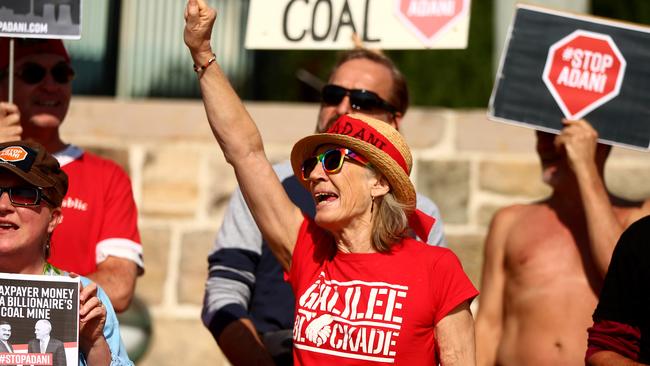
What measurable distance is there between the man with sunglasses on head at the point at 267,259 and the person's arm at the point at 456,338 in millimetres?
694

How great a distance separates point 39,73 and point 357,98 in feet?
4.02

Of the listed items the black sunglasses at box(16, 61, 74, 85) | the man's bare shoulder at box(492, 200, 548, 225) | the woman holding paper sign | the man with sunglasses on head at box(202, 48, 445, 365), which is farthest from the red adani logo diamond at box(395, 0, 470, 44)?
the woman holding paper sign

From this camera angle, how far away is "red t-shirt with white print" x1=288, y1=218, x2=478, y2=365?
3955mm

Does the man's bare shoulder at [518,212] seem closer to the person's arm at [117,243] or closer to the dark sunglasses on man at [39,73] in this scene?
the person's arm at [117,243]

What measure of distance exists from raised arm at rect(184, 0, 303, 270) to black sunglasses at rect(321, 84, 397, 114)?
783mm

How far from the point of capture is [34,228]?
3.92 m

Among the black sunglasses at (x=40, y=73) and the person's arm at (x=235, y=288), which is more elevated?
the black sunglasses at (x=40, y=73)

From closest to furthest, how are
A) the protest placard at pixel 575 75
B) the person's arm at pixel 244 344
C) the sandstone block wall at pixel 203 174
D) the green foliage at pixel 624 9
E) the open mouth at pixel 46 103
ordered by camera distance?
the person's arm at pixel 244 344
the open mouth at pixel 46 103
the protest placard at pixel 575 75
the sandstone block wall at pixel 203 174
the green foliage at pixel 624 9

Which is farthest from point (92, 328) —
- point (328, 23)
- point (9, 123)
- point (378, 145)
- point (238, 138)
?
point (328, 23)

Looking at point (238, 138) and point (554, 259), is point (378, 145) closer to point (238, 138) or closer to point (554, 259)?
point (238, 138)

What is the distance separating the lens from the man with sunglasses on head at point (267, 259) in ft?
15.4

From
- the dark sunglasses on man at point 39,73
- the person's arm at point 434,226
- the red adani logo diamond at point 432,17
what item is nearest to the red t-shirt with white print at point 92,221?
the dark sunglasses on man at point 39,73

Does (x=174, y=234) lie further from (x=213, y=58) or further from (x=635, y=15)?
(x=635, y=15)

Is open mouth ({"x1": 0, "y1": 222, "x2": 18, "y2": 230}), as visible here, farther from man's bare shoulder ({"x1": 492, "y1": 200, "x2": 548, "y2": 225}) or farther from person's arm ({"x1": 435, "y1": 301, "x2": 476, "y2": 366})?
man's bare shoulder ({"x1": 492, "y1": 200, "x2": 548, "y2": 225})
